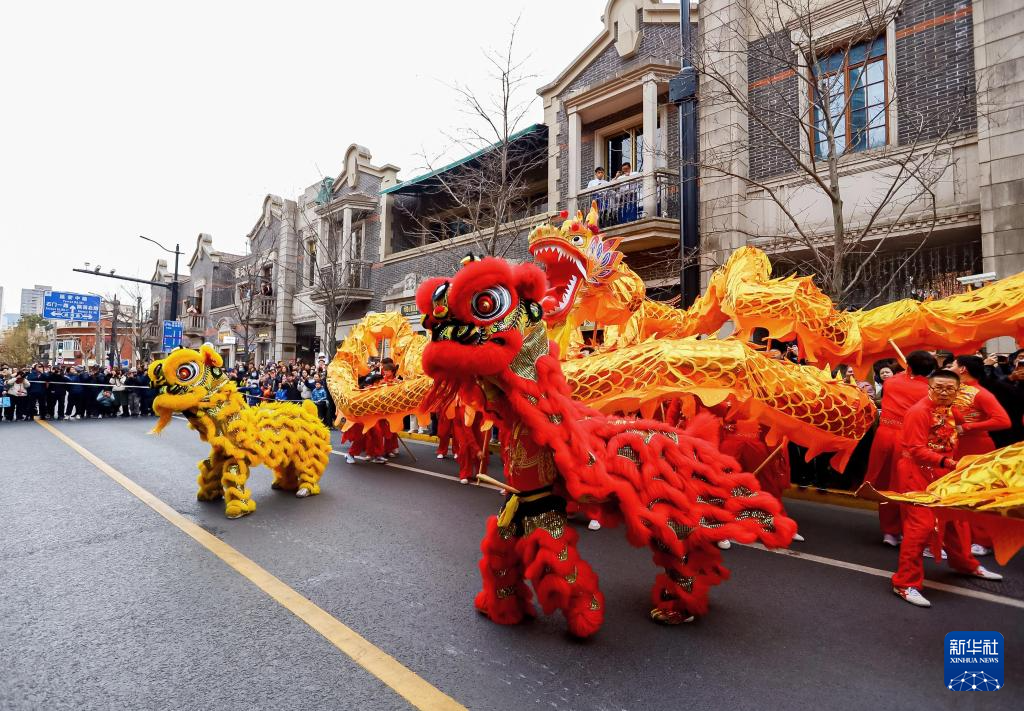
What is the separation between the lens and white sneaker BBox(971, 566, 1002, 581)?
12.0 feet

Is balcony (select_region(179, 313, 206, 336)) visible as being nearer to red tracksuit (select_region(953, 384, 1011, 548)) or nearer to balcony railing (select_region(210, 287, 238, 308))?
balcony railing (select_region(210, 287, 238, 308))

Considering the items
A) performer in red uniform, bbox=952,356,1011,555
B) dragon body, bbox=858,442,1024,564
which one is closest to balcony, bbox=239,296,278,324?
performer in red uniform, bbox=952,356,1011,555

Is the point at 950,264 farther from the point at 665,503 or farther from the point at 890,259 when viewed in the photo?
the point at 665,503

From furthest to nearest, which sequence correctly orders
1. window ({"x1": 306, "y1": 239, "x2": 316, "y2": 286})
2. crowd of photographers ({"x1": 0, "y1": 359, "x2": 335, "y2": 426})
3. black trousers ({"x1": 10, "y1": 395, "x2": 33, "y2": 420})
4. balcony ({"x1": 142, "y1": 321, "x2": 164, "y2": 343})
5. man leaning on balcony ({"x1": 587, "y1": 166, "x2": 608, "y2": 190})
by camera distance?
balcony ({"x1": 142, "y1": 321, "x2": 164, "y2": 343}), window ({"x1": 306, "y1": 239, "x2": 316, "y2": 286}), black trousers ({"x1": 10, "y1": 395, "x2": 33, "y2": 420}), crowd of photographers ({"x1": 0, "y1": 359, "x2": 335, "y2": 426}), man leaning on balcony ({"x1": 587, "y1": 166, "x2": 608, "y2": 190})

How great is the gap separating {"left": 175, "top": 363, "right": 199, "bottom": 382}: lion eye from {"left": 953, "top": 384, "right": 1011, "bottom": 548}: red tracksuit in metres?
6.13

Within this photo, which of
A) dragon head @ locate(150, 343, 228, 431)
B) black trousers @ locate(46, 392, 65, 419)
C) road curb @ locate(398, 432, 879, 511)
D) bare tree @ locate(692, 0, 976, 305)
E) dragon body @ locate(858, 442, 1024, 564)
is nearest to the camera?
dragon body @ locate(858, 442, 1024, 564)

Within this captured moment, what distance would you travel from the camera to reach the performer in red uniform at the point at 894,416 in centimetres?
426

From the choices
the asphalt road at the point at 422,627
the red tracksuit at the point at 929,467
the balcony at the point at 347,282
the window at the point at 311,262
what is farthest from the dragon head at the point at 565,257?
the window at the point at 311,262

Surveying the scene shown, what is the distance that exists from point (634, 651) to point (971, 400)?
3057mm

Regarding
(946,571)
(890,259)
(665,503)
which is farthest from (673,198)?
(665,503)

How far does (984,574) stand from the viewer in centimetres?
366

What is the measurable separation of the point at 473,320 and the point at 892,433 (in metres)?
3.90

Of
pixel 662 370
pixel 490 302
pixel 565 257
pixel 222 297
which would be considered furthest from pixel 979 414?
pixel 222 297

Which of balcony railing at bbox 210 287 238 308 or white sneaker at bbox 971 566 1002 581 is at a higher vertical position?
balcony railing at bbox 210 287 238 308
